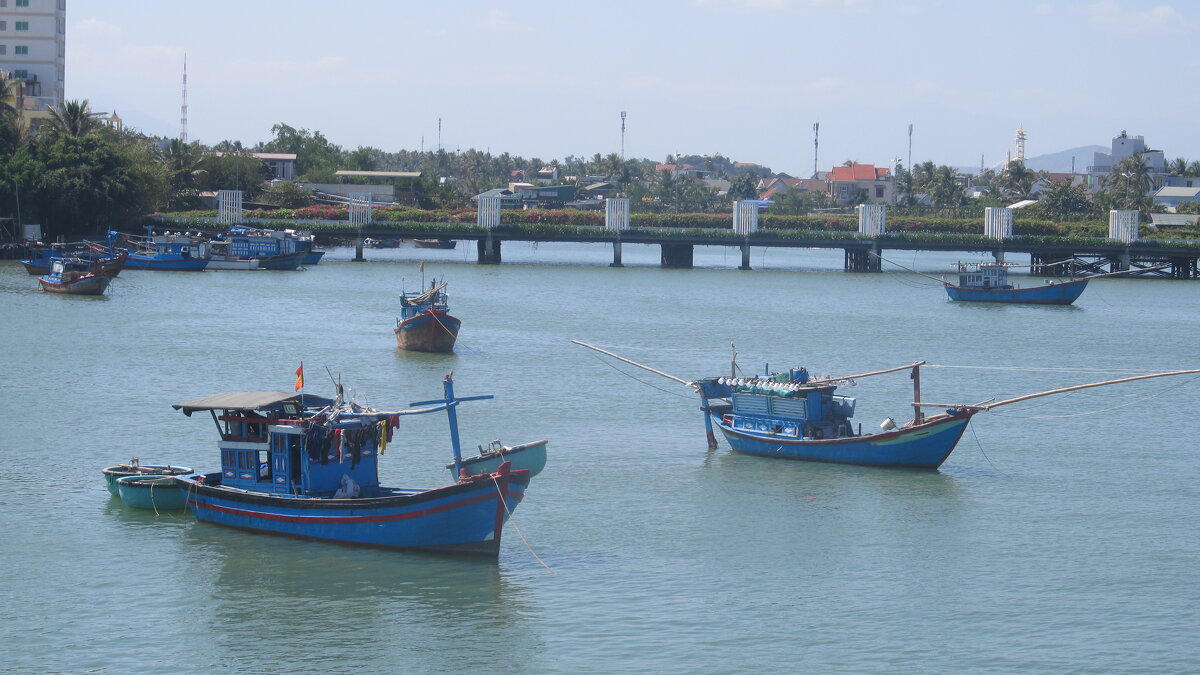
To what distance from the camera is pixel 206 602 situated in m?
20.6

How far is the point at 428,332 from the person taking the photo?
155 feet

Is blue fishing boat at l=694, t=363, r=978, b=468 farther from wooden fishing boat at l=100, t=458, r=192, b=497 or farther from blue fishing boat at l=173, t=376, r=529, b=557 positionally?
wooden fishing boat at l=100, t=458, r=192, b=497

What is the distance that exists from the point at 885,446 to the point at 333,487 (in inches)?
478

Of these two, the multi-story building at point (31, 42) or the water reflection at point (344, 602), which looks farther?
the multi-story building at point (31, 42)

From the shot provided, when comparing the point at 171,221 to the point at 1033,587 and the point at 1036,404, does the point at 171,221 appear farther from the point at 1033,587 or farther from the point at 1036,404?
the point at 1033,587

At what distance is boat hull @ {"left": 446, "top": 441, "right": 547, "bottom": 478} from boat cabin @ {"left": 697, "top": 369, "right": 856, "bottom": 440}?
25.1 ft

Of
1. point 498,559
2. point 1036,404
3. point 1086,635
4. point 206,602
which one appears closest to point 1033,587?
Answer: point 1086,635

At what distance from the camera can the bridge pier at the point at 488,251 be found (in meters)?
95.1

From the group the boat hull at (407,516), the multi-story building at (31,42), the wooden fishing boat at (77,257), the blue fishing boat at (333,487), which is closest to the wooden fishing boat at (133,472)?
the blue fishing boat at (333,487)

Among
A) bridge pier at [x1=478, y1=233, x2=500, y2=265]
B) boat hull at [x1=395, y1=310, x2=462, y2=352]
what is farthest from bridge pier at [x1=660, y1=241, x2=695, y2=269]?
boat hull at [x1=395, y1=310, x2=462, y2=352]

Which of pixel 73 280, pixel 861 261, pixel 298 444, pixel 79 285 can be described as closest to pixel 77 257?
pixel 73 280

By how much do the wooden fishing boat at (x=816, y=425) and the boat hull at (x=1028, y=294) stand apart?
45014mm

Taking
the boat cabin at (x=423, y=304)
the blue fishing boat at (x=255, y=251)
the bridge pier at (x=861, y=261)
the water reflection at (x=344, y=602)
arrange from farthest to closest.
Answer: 1. the bridge pier at (x=861, y=261)
2. the blue fishing boat at (x=255, y=251)
3. the boat cabin at (x=423, y=304)
4. the water reflection at (x=344, y=602)

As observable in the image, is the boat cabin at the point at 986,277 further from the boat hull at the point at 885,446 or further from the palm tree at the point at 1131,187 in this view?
the palm tree at the point at 1131,187
